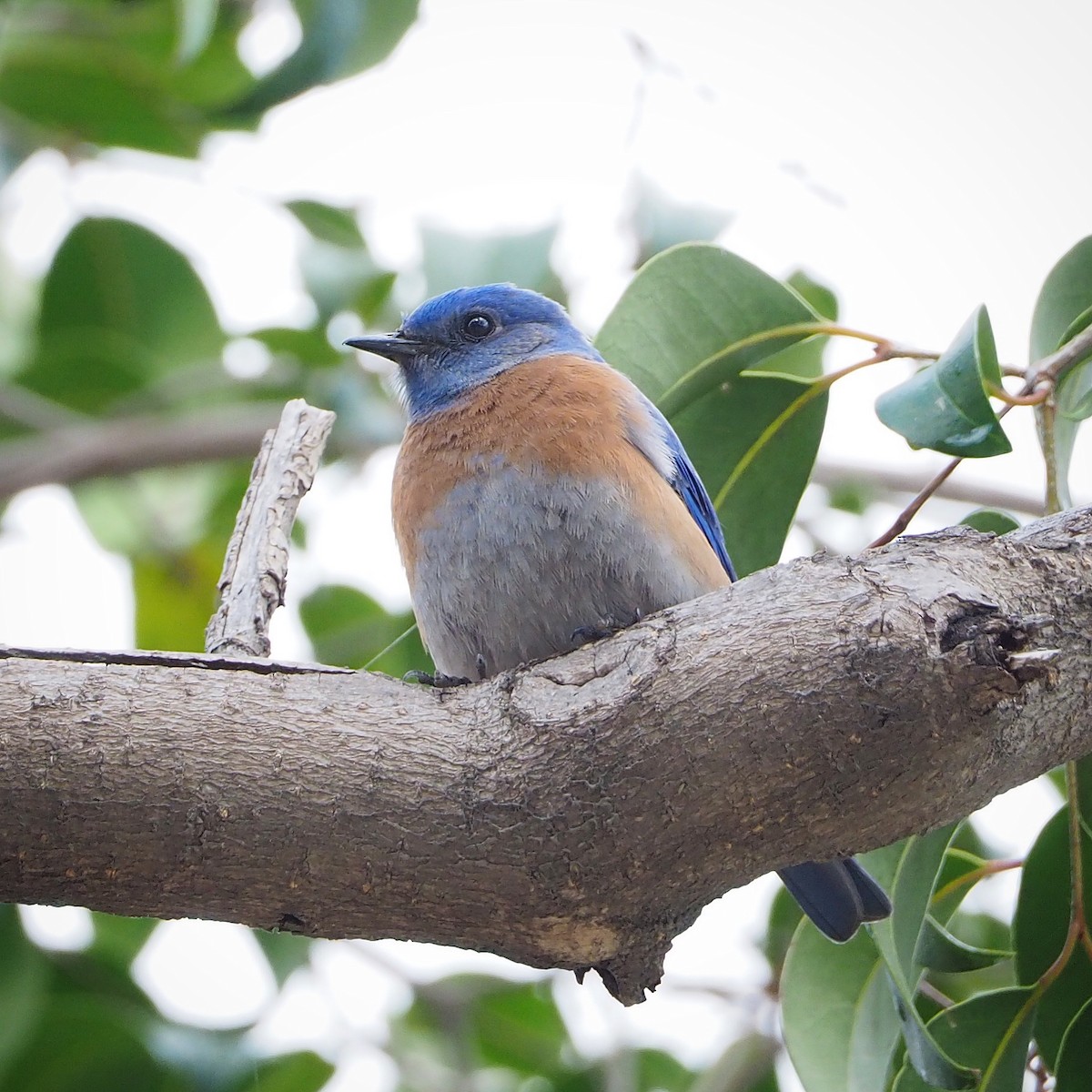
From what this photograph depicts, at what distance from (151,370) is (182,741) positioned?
3.85 m

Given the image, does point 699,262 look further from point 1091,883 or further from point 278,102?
point 1091,883

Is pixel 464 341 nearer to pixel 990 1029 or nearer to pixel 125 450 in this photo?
pixel 125 450

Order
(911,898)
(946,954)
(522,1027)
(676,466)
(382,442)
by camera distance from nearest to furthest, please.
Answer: (911,898)
(946,954)
(676,466)
(382,442)
(522,1027)

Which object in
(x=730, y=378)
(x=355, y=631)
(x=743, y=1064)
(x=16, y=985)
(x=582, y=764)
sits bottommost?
(x=582, y=764)

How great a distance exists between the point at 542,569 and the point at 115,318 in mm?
3427

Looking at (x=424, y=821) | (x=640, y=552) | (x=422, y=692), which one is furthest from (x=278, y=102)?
(x=424, y=821)

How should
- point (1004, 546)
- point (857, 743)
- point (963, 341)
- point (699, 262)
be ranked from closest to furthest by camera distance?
1. point (857, 743)
2. point (1004, 546)
3. point (963, 341)
4. point (699, 262)

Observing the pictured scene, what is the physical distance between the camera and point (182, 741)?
231cm

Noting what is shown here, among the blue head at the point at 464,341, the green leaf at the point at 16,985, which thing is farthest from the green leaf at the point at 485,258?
the green leaf at the point at 16,985

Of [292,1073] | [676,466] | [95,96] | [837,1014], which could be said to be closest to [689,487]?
[676,466]

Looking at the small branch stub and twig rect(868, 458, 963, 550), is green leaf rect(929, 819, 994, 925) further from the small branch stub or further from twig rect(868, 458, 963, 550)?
the small branch stub

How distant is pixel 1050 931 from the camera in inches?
121

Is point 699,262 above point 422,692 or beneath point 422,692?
above

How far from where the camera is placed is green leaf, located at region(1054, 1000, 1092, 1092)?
287cm
